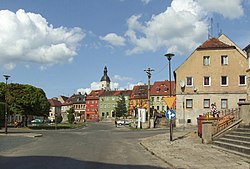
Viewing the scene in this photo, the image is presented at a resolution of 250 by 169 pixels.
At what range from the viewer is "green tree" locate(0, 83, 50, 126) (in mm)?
58250

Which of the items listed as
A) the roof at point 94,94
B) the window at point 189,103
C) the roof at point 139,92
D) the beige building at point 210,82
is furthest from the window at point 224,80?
the roof at point 94,94

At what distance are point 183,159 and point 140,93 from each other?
11580 centimetres

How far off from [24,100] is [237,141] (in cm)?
4785

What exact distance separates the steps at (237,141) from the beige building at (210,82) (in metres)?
30.2

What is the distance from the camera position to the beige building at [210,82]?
1925 inches

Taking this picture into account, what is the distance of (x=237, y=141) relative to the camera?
16.4 metres

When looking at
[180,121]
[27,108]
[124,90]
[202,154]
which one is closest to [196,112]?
[180,121]

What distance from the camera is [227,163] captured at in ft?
40.8

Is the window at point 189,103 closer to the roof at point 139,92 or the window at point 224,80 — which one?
the window at point 224,80

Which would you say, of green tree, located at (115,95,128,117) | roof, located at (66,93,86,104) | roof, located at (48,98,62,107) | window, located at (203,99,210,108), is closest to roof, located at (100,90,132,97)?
roof, located at (66,93,86,104)

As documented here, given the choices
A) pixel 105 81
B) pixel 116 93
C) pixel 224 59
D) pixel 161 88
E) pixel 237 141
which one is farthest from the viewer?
pixel 105 81

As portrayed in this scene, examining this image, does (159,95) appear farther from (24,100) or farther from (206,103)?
(206,103)

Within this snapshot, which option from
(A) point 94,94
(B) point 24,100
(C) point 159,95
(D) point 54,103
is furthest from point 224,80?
(D) point 54,103

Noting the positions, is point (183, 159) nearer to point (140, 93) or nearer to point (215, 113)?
point (215, 113)
